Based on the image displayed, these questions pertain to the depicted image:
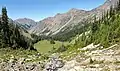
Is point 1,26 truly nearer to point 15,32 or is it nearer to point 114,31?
point 15,32

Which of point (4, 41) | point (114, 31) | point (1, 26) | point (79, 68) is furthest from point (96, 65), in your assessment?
point (1, 26)

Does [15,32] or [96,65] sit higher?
[15,32]

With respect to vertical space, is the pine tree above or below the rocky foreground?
above

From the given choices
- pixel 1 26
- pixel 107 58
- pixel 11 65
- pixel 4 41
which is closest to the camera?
pixel 107 58

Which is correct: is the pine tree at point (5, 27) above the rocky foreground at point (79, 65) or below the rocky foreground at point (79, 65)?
above

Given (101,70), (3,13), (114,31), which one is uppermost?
(3,13)

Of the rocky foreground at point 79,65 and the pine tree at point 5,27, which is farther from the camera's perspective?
the pine tree at point 5,27

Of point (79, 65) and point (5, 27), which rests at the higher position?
point (5, 27)

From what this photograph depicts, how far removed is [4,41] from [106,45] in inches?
2206

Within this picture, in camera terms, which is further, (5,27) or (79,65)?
(5,27)

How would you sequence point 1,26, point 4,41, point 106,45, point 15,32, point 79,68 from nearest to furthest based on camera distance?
point 79,68
point 106,45
point 4,41
point 1,26
point 15,32

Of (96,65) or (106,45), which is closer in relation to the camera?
(96,65)

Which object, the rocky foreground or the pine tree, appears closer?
the rocky foreground

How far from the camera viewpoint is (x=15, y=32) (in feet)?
512
